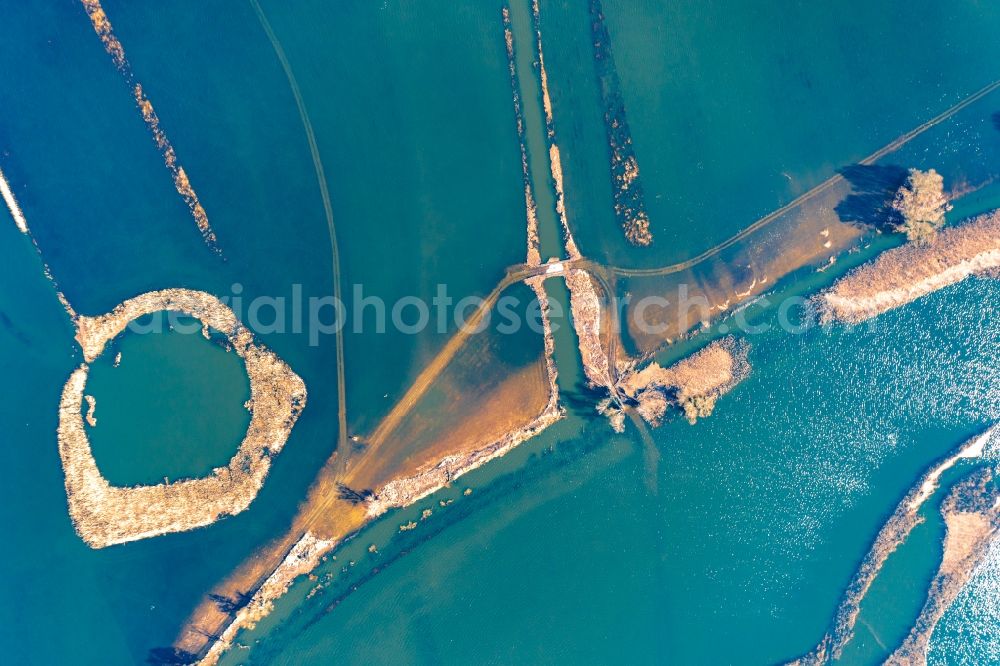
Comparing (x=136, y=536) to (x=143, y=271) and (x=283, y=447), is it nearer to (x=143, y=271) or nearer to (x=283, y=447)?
(x=283, y=447)

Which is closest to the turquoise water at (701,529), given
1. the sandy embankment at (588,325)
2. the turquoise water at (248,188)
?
the sandy embankment at (588,325)

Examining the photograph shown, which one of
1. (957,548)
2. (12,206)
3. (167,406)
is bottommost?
(957,548)

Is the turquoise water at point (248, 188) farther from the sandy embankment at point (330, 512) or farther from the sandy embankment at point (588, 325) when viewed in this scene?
the sandy embankment at point (588, 325)

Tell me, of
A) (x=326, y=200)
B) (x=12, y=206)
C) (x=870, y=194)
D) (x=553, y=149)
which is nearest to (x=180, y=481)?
(x=326, y=200)

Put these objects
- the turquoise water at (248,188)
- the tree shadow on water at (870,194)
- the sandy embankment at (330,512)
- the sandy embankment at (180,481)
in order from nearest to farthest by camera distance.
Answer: the sandy embankment at (330,512) → the sandy embankment at (180,481) → the turquoise water at (248,188) → the tree shadow on water at (870,194)

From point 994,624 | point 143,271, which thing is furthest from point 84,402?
point 994,624

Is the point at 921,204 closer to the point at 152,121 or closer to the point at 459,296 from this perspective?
the point at 459,296

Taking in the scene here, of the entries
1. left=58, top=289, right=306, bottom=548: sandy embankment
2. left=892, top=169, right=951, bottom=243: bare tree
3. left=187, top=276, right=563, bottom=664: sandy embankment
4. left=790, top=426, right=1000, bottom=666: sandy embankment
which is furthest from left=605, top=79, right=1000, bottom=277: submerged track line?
left=58, top=289, right=306, bottom=548: sandy embankment
